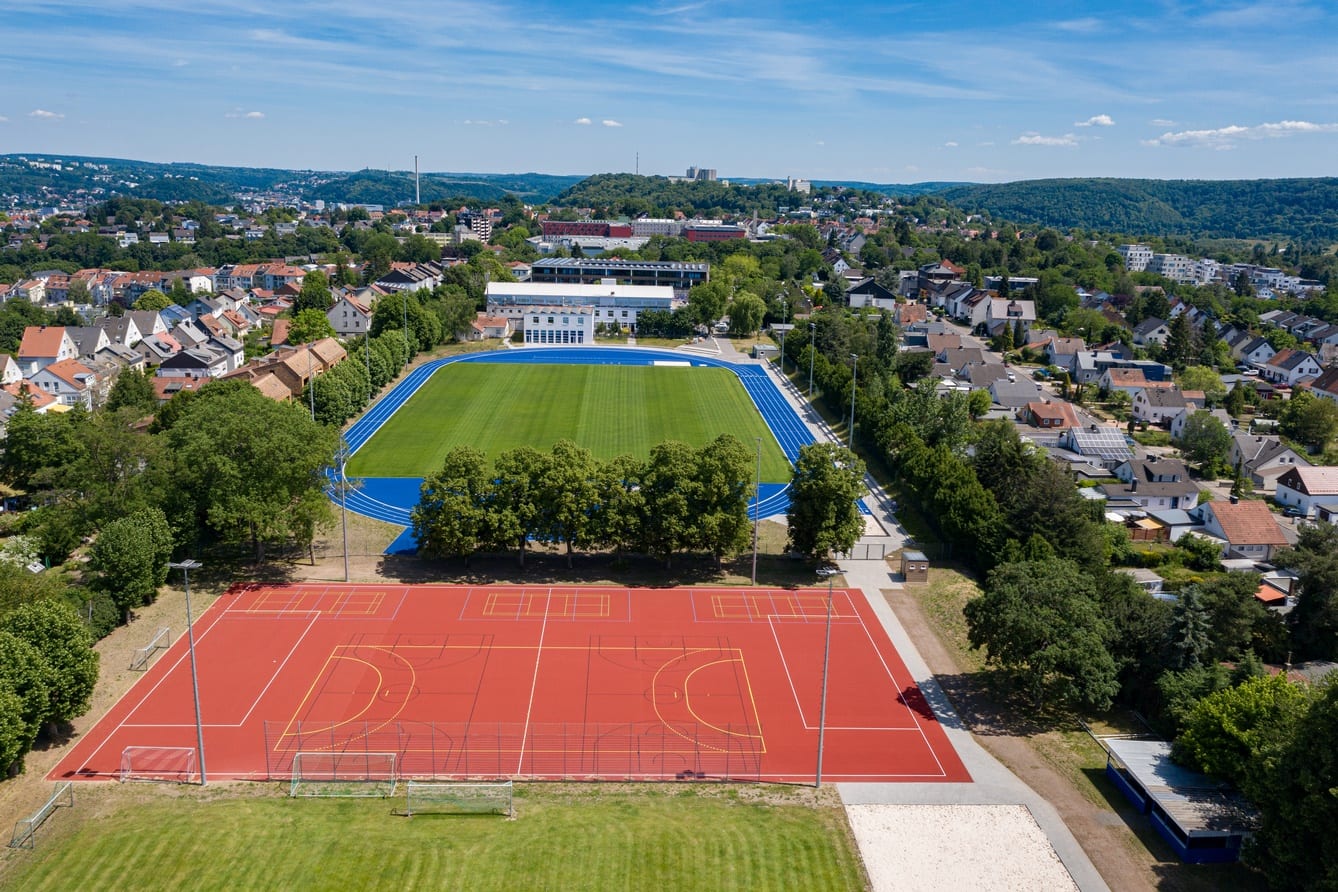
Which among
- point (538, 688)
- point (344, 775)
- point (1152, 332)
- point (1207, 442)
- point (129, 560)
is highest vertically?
point (1152, 332)

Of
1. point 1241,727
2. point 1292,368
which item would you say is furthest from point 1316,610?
point 1292,368

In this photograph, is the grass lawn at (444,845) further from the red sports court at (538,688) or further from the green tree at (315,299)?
the green tree at (315,299)

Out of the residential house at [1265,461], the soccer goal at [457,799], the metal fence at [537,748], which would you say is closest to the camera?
the soccer goal at [457,799]

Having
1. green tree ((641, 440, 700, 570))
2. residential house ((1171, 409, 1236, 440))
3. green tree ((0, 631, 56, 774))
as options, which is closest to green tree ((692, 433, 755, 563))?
green tree ((641, 440, 700, 570))

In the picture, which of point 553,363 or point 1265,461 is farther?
point 553,363

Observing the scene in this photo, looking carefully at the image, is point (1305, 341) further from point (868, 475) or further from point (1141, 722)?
point (1141, 722)

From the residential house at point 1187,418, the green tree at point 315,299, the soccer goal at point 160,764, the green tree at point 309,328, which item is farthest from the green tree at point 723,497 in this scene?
the green tree at point 315,299

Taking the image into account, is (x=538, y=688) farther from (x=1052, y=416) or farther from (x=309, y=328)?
(x=309, y=328)

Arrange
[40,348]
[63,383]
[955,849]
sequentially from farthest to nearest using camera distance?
1. [40,348]
2. [63,383]
3. [955,849]

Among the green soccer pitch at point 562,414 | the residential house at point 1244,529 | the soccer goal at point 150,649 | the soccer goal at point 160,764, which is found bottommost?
the soccer goal at point 160,764
